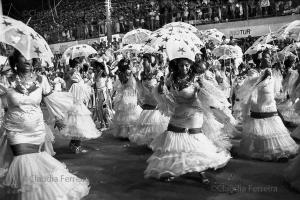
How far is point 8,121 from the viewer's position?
4.46 metres

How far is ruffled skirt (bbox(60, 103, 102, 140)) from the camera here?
8.13 m

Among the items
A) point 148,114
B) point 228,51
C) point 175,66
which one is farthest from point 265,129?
point 228,51

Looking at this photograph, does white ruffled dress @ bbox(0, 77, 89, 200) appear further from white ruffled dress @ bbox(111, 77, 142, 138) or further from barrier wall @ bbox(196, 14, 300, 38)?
barrier wall @ bbox(196, 14, 300, 38)

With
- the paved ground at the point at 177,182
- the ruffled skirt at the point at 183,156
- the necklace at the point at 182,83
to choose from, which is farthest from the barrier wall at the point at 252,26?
the ruffled skirt at the point at 183,156

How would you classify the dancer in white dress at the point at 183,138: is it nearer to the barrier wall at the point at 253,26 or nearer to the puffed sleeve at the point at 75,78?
the puffed sleeve at the point at 75,78

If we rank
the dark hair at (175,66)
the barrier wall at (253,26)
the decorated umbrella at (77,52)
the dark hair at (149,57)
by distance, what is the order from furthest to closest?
the barrier wall at (253,26) → the decorated umbrella at (77,52) → the dark hair at (149,57) → the dark hair at (175,66)

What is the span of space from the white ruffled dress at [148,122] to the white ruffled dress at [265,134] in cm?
174

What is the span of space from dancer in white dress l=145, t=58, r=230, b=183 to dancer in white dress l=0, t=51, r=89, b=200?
55.4 inches

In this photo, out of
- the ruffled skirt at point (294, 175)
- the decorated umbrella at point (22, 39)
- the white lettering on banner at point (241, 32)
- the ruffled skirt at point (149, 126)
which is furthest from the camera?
the white lettering on banner at point (241, 32)

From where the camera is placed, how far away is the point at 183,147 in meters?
5.47

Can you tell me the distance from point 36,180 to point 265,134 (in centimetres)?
427

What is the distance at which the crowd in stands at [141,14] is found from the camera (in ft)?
70.2

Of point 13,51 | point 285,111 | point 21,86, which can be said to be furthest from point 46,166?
point 285,111

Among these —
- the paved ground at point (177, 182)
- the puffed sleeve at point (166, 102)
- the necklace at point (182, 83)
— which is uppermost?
the necklace at point (182, 83)
